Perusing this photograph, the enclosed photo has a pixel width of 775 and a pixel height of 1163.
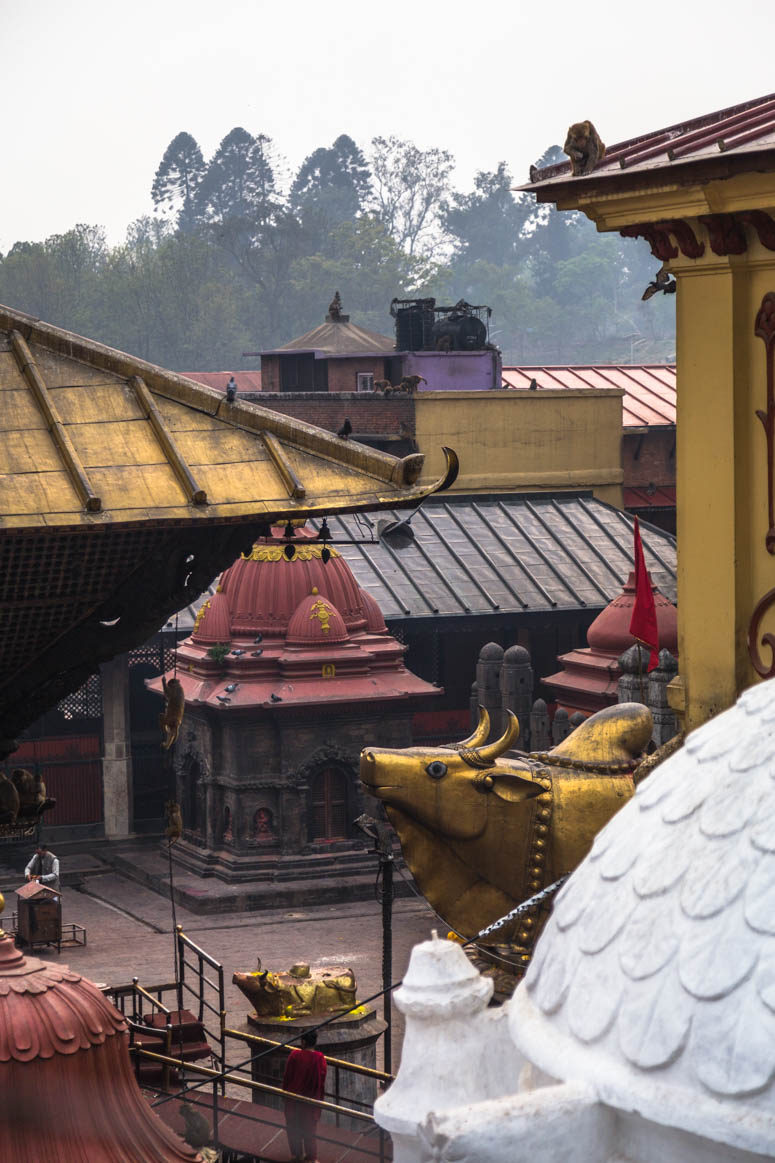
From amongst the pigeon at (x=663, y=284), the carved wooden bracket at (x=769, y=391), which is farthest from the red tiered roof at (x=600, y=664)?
the carved wooden bracket at (x=769, y=391)

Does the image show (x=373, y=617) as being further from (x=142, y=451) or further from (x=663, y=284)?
(x=142, y=451)

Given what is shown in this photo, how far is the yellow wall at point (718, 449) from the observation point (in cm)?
1240

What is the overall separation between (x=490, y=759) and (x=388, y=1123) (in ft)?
35.3

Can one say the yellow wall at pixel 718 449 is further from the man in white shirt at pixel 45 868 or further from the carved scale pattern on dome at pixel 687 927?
the man in white shirt at pixel 45 868

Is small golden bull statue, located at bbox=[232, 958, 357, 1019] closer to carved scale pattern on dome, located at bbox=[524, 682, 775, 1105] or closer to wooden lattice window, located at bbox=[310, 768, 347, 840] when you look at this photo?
wooden lattice window, located at bbox=[310, 768, 347, 840]

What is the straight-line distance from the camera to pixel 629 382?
4853 centimetres

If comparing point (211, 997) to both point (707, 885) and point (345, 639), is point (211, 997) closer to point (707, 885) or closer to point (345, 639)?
point (345, 639)

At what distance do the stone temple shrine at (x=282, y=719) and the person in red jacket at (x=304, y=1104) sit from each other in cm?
1369

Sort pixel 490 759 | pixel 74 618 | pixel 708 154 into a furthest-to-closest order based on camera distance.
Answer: pixel 490 759
pixel 708 154
pixel 74 618

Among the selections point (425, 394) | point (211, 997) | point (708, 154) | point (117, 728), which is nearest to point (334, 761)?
point (117, 728)

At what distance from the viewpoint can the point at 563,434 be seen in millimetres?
39812

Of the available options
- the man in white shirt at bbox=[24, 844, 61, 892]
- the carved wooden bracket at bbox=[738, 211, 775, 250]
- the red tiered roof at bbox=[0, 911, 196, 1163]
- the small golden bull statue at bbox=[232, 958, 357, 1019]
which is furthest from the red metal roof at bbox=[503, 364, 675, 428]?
the red tiered roof at bbox=[0, 911, 196, 1163]

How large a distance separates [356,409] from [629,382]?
420 inches

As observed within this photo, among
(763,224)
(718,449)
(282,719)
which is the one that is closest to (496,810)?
(718,449)
